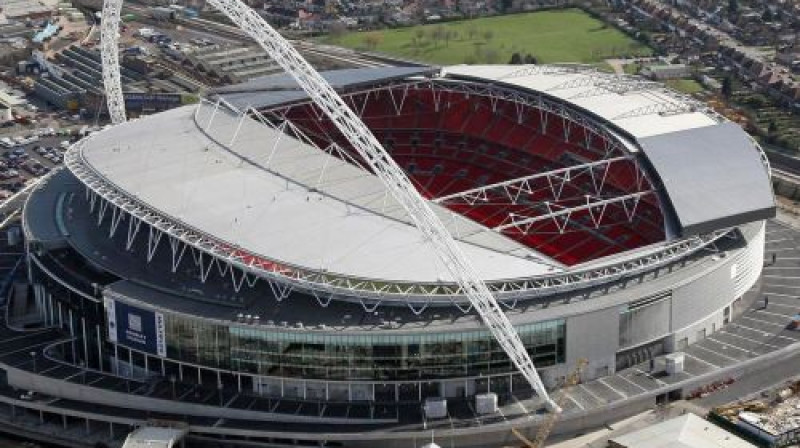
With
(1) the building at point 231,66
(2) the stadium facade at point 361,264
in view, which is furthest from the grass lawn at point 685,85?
(1) the building at point 231,66

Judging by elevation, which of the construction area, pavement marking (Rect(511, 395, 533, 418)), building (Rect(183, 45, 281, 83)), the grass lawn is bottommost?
the construction area

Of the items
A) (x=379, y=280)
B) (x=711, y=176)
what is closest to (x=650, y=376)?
(x=711, y=176)

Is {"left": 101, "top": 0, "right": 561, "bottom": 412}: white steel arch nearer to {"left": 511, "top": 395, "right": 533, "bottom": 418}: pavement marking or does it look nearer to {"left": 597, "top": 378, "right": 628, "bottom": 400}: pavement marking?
{"left": 511, "top": 395, "right": 533, "bottom": 418}: pavement marking

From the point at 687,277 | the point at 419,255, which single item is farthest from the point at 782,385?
the point at 419,255

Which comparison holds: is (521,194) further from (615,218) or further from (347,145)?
(347,145)

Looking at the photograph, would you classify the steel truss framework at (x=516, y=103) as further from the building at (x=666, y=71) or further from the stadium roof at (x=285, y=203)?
the building at (x=666, y=71)

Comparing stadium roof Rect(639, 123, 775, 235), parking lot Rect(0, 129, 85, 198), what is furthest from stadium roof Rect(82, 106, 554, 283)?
parking lot Rect(0, 129, 85, 198)
